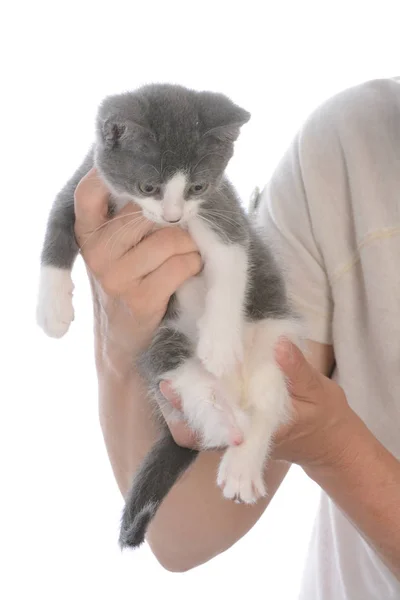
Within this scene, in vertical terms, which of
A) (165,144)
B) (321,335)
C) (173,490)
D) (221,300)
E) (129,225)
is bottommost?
(173,490)

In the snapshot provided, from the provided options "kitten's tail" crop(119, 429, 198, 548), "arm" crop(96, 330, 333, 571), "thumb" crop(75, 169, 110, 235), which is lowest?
"arm" crop(96, 330, 333, 571)

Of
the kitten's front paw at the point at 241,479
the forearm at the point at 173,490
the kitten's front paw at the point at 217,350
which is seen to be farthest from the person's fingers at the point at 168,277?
the kitten's front paw at the point at 241,479

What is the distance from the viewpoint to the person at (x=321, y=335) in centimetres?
123

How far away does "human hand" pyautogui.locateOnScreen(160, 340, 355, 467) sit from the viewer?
46.8 inches

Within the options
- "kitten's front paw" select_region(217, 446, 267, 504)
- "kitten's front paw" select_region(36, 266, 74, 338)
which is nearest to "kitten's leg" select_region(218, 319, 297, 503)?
"kitten's front paw" select_region(217, 446, 267, 504)

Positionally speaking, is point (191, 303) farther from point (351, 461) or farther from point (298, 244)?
point (351, 461)

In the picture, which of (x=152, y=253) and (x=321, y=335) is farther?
(x=321, y=335)

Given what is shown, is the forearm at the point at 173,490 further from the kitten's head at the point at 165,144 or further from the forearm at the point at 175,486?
the kitten's head at the point at 165,144

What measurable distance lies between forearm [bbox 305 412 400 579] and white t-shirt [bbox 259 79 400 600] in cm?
17

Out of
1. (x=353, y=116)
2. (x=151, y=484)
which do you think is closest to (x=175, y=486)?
(x=151, y=484)

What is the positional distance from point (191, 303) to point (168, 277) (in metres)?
0.10

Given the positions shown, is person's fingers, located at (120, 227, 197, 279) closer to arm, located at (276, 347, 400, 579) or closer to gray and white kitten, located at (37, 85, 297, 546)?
gray and white kitten, located at (37, 85, 297, 546)

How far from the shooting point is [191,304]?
4.27ft

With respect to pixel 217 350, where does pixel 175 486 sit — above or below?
below
